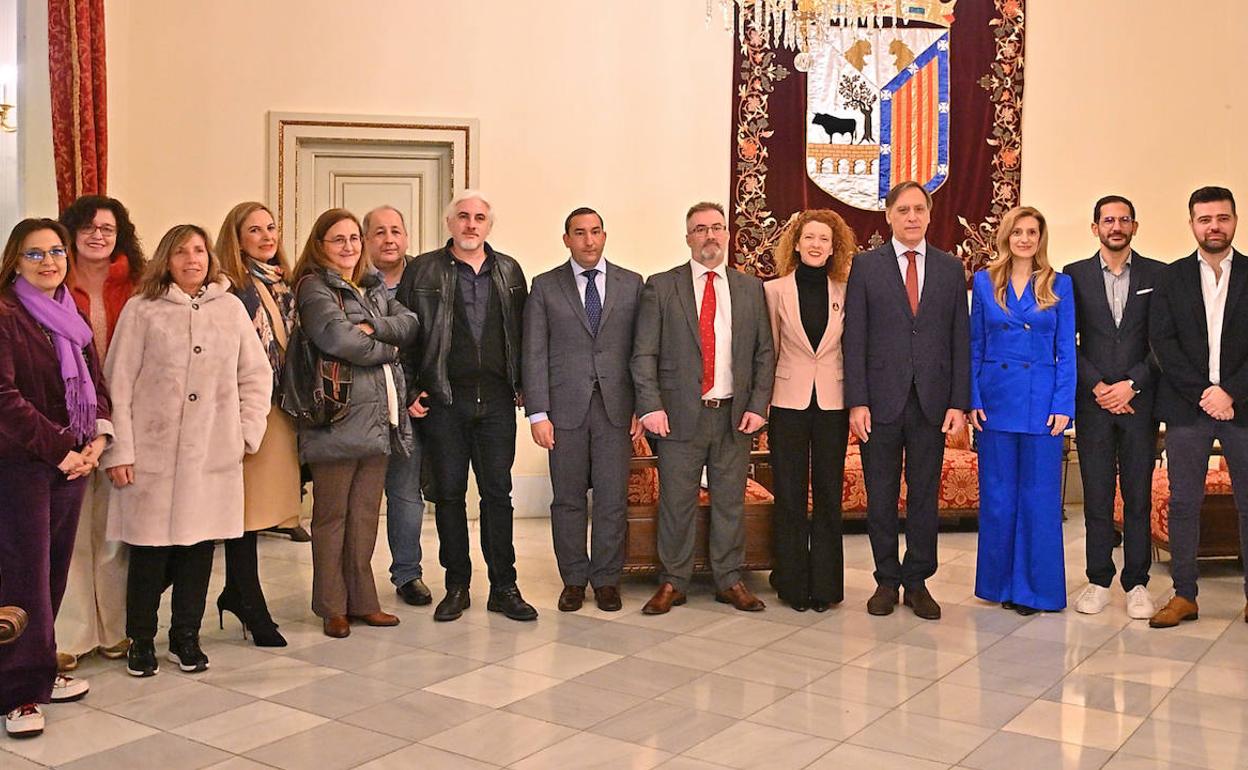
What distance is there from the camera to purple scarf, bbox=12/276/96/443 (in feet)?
11.6

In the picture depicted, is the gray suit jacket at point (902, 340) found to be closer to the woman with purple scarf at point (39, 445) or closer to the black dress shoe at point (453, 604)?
the black dress shoe at point (453, 604)

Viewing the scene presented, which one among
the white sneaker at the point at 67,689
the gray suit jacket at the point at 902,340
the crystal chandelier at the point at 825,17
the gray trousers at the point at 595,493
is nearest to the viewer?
the white sneaker at the point at 67,689

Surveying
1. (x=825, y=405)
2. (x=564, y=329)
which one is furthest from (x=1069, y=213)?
(x=564, y=329)

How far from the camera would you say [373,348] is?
14.3 ft

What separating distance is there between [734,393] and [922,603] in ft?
3.65

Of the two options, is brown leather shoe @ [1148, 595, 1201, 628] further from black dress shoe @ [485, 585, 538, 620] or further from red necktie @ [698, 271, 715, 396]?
black dress shoe @ [485, 585, 538, 620]

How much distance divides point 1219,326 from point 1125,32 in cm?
370

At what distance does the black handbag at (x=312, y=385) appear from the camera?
169 inches

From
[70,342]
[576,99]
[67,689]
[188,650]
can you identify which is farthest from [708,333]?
[576,99]

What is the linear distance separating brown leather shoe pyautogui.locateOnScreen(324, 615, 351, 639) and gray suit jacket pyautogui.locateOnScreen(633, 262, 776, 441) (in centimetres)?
137

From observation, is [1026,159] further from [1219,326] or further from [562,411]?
[562,411]

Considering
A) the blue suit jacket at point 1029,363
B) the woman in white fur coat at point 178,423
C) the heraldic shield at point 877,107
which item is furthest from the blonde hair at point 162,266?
the heraldic shield at point 877,107

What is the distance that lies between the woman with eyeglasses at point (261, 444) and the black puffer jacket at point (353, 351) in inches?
3.6

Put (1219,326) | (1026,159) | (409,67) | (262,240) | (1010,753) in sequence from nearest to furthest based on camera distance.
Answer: (1010,753) → (262,240) → (1219,326) → (409,67) → (1026,159)
